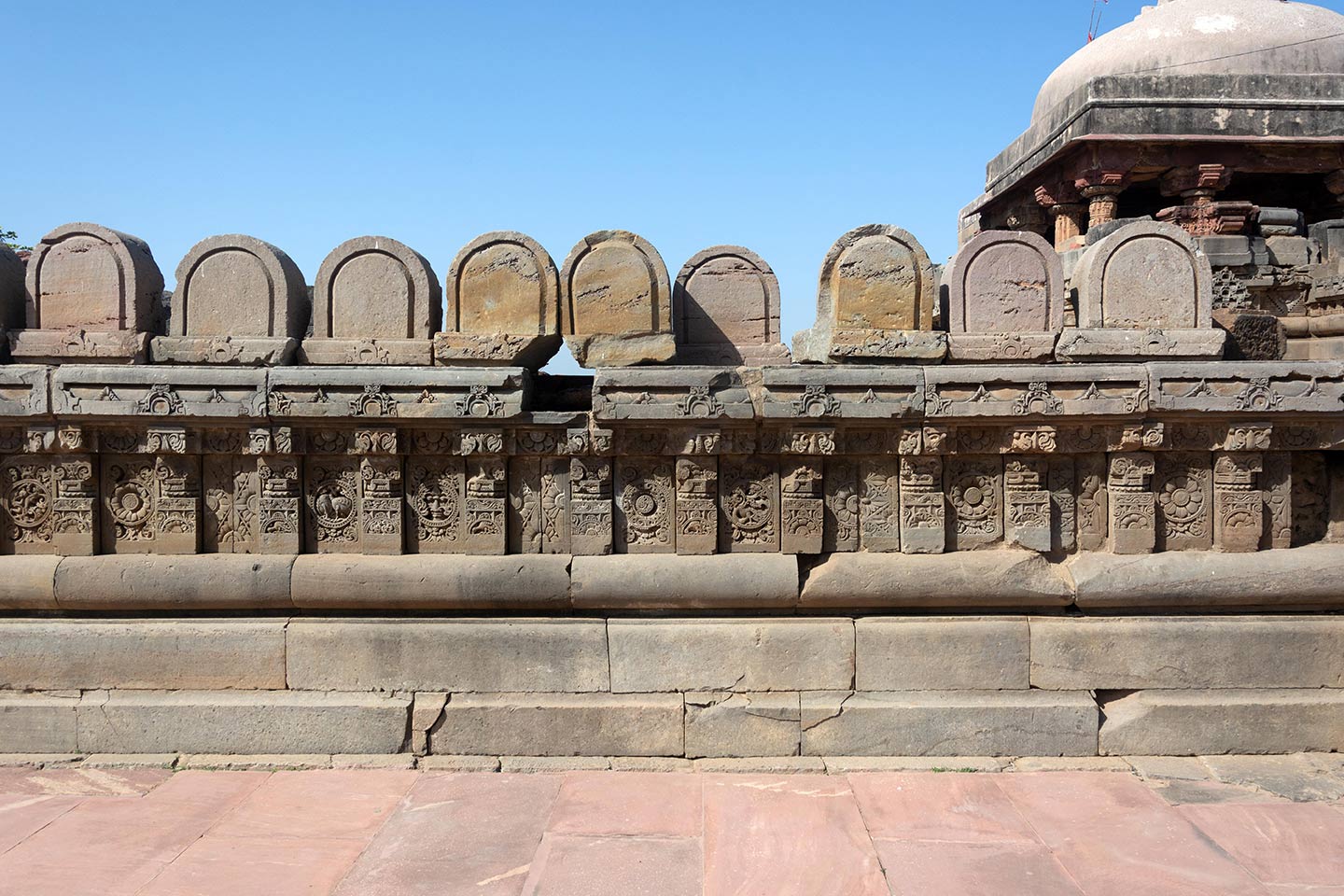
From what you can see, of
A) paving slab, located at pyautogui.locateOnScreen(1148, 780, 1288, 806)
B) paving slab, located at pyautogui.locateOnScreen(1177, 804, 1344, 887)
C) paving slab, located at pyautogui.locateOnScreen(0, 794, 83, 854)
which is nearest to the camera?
paving slab, located at pyautogui.locateOnScreen(1177, 804, 1344, 887)

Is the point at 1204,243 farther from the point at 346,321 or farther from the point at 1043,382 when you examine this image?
the point at 346,321

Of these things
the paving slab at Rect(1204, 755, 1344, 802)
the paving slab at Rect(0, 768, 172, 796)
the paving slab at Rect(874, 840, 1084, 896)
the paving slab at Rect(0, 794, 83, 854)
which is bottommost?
the paving slab at Rect(874, 840, 1084, 896)

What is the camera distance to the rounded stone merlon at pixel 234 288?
15.0 feet

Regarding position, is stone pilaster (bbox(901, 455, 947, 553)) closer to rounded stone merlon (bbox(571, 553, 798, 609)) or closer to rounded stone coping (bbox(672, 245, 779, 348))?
rounded stone merlon (bbox(571, 553, 798, 609))

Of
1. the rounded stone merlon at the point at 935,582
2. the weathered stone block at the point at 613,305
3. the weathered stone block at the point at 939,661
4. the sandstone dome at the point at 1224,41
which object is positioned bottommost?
the weathered stone block at the point at 939,661

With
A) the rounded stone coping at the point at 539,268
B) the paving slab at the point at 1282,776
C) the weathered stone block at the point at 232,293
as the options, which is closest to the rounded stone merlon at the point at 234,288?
the weathered stone block at the point at 232,293

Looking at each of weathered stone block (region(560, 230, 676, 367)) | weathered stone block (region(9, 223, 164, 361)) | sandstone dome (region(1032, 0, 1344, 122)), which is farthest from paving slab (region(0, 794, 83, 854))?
sandstone dome (region(1032, 0, 1344, 122))

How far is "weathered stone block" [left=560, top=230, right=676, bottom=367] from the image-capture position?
4574mm

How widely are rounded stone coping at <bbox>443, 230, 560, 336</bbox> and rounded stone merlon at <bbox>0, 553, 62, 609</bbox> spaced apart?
2.29 metres

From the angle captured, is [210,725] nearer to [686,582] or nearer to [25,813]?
[25,813]

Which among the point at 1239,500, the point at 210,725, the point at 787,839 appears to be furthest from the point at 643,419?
the point at 1239,500

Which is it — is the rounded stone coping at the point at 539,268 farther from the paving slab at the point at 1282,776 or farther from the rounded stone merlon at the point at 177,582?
the paving slab at the point at 1282,776

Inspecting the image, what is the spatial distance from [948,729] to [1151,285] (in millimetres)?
2418

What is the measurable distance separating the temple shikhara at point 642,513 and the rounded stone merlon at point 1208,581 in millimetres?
16
